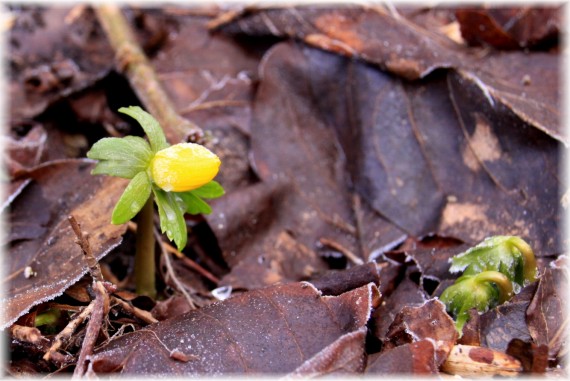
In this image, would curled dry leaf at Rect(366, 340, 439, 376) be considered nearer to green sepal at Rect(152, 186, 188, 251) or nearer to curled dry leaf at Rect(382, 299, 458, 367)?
curled dry leaf at Rect(382, 299, 458, 367)

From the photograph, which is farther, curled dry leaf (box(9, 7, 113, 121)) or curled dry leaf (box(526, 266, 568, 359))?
curled dry leaf (box(9, 7, 113, 121))

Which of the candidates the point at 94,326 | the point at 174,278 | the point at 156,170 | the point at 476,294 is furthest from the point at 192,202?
the point at 476,294

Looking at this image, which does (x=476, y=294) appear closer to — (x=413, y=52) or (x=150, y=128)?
(x=150, y=128)

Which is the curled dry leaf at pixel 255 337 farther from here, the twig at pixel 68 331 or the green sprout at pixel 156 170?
the green sprout at pixel 156 170

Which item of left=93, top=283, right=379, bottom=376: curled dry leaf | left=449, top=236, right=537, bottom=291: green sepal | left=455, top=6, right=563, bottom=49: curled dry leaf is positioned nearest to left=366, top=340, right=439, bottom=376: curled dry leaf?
left=93, top=283, right=379, bottom=376: curled dry leaf

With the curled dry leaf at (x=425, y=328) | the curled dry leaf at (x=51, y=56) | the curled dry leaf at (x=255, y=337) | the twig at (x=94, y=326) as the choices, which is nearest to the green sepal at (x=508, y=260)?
the curled dry leaf at (x=425, y=328)

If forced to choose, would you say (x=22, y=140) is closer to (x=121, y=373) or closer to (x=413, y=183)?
(x=121, y=373)
